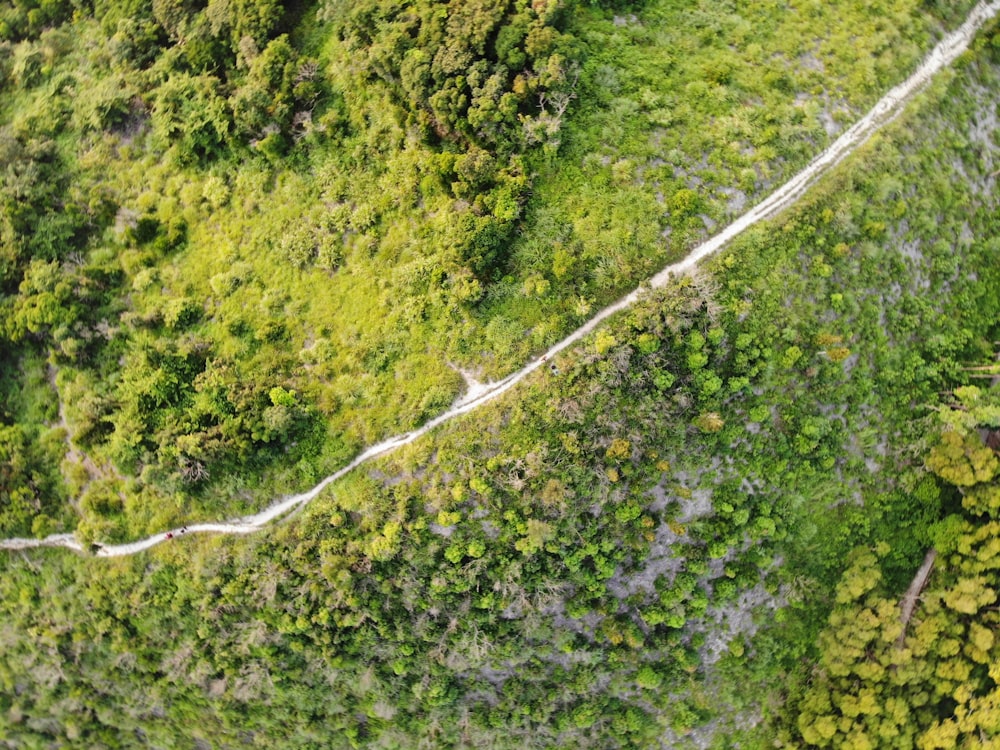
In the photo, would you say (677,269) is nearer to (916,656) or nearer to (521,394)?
(521,394)

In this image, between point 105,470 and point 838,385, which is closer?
point 838,385

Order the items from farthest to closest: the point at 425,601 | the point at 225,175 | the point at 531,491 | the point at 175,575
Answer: the point at 225,175, the point at 175,575, the point at 425,601, the point at 531,491

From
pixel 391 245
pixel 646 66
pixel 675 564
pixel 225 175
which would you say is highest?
pixel 646 66

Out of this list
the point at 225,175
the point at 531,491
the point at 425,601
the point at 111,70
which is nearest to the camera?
the point at 531,491

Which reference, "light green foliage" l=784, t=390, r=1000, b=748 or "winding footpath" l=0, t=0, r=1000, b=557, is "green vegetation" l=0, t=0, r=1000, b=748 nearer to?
"light green foliage" l=784, t=390, r=1000, b=748

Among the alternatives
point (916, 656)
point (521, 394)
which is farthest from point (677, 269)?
point (916, 656)

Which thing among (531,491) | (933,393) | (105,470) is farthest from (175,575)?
(933,393)

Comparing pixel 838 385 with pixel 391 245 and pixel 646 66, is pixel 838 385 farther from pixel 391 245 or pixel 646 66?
pixel 391 245

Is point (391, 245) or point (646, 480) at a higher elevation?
point (391, 245)
